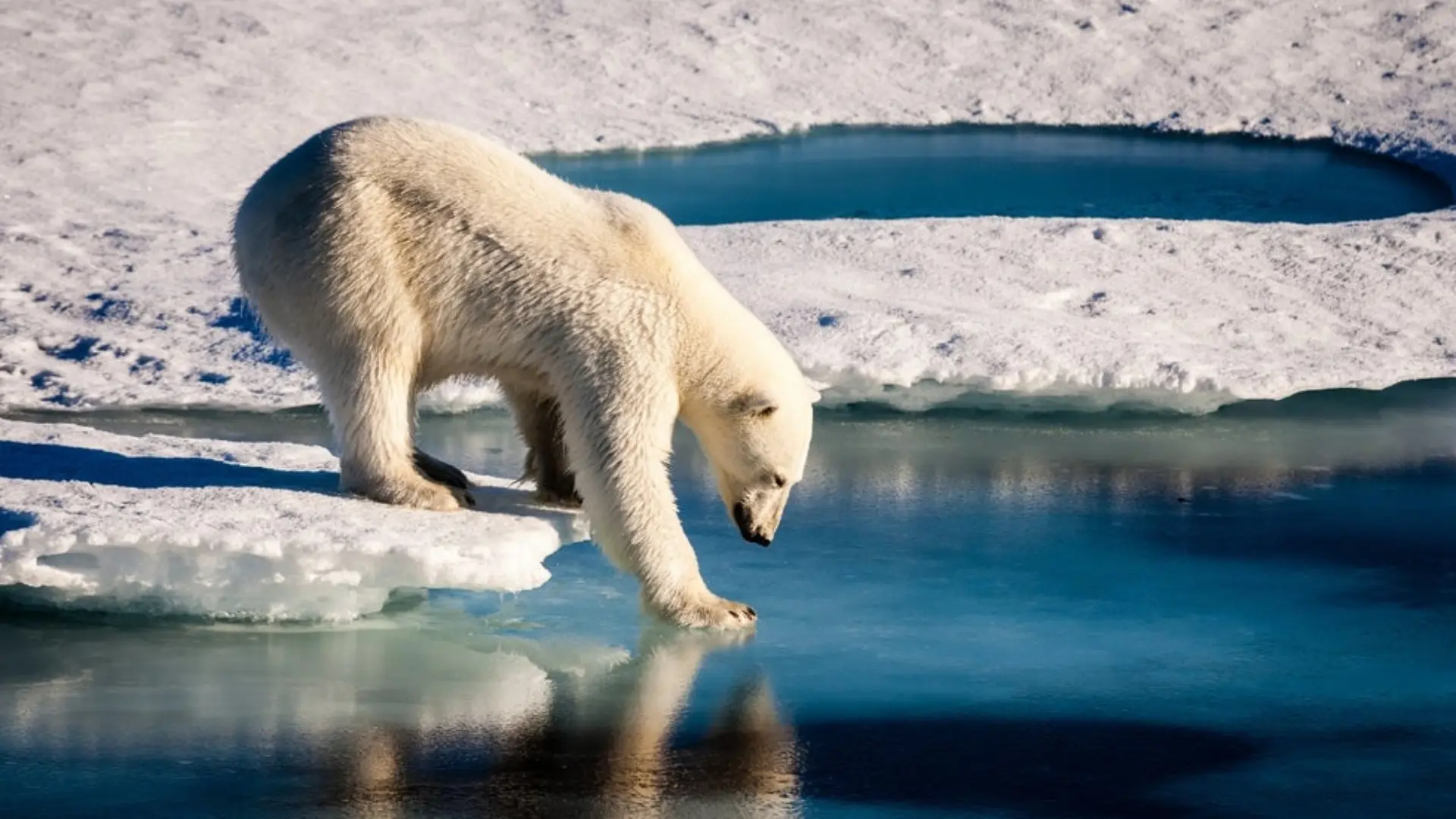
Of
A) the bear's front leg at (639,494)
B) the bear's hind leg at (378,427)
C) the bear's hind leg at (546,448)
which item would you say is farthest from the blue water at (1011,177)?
the bear's front leg at (639,494)

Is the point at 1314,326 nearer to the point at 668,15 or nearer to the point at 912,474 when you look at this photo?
the point at 912,474

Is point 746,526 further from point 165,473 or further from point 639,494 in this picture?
point 165,473

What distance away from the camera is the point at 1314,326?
29.1 ft

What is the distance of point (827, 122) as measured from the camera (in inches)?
586

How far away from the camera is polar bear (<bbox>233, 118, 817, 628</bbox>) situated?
5289mm

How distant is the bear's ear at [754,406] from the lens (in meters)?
5.33

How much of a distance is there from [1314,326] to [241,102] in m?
7.51

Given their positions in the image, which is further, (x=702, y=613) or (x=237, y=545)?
(x=702, y=613)

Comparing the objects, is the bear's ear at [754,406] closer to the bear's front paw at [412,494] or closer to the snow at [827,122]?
the bear's front paw at [412,494]

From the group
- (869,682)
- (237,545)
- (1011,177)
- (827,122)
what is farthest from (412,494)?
(827,122)

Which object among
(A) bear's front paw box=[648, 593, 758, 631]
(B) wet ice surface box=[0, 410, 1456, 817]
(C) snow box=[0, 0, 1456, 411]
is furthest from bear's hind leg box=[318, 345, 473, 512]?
(C) snow box=[0, 0, 1456, 411]

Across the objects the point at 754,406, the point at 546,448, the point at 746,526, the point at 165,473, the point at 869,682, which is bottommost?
the point at 869,682

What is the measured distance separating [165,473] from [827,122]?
9830mm

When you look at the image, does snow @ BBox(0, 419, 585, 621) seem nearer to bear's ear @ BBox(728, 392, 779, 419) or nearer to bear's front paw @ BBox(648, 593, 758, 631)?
bear's front paw @ BBox(648, 593, 758, 631)
